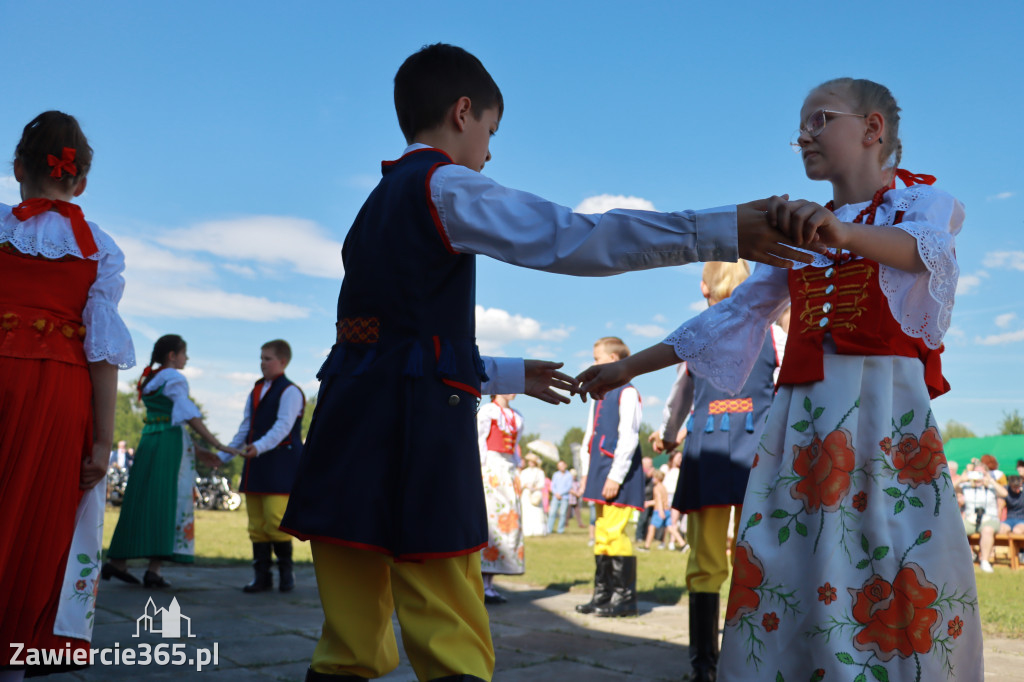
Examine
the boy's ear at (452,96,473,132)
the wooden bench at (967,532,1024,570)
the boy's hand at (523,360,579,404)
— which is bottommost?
the wooden bench at (967,532,1024,570)

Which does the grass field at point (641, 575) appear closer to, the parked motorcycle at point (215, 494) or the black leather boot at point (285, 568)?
the black leather boot at point (285, 568)

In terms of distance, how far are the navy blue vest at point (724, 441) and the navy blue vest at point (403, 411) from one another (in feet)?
7.32

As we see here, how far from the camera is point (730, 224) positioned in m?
1.79

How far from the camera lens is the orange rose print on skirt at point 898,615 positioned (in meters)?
2.05

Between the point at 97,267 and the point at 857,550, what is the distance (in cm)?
276

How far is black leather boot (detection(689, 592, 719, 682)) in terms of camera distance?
3.76 m

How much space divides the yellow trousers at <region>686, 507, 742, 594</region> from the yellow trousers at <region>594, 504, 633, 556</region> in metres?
1.96

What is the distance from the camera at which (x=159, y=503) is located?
22.2 ft

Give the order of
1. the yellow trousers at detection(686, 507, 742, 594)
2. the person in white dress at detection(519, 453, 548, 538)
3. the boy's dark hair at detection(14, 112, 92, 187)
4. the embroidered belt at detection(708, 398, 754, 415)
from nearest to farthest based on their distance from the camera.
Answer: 1. the boy's dark hair at detection(14, 112, 92, 187)
2. the yellow trousers at detection(686, 507, 742, 594)
3. the embroidered belt at detection(708, 398, 754, 415)
4. the person in white dress at detection(519, 453, 548, 538)

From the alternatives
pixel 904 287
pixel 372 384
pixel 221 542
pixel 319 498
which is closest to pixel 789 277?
pixel 904 287

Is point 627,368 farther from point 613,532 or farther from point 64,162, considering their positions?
point 613,532

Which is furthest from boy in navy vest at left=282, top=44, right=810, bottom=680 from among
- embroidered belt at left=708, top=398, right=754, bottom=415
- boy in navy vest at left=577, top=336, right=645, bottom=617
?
boy in navy vest at left=577, top=336, right=645, bottom=617

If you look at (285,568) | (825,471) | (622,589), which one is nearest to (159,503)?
(285,568)

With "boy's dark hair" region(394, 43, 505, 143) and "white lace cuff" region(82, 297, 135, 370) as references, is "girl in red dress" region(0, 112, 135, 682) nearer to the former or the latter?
"white lace cuff" region(82, 297, 135, 370)
